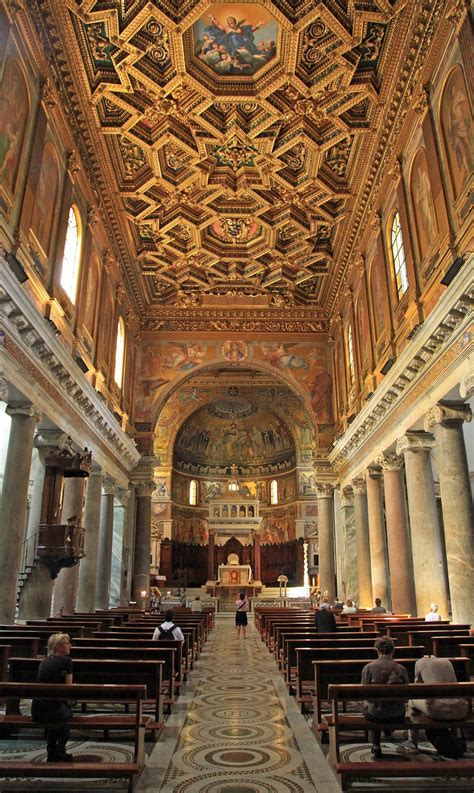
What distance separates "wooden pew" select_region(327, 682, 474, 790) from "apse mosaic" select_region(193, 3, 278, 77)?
13.7 meters

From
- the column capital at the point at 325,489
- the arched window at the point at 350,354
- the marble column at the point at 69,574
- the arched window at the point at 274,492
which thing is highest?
the arched window at the point at 350,354

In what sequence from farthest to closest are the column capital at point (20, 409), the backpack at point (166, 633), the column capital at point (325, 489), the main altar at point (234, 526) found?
the main altar at point (234, 526) → the column capital at point (325, 489) → the column capital at point (20, 409) → the backpack at point (166, 633)

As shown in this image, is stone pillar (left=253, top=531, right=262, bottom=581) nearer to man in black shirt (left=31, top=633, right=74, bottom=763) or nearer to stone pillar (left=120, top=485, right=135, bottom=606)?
stone pillar (left=120, top=485, right=135, bottom=606)

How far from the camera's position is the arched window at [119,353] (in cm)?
2236

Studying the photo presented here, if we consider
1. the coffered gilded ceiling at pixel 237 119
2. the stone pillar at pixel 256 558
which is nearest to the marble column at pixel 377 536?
the coffered gilded ceiling at pixel 237 119

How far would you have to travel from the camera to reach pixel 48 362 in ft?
42.8

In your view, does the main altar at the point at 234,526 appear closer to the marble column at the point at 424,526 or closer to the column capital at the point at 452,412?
the marble column at the point at 424,526

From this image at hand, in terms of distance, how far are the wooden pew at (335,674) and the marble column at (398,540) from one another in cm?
924

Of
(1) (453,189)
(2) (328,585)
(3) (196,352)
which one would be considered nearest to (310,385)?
(3) (196,352)

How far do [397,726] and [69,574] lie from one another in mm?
12408

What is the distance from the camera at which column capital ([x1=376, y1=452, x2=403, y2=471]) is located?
54.5 ft

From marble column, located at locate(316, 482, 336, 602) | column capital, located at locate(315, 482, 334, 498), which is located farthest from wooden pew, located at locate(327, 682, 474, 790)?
column capital, located at locate(315, 482, 334, 498)

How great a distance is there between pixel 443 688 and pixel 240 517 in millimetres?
34376

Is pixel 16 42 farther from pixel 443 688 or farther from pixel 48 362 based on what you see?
pixel 443 688
